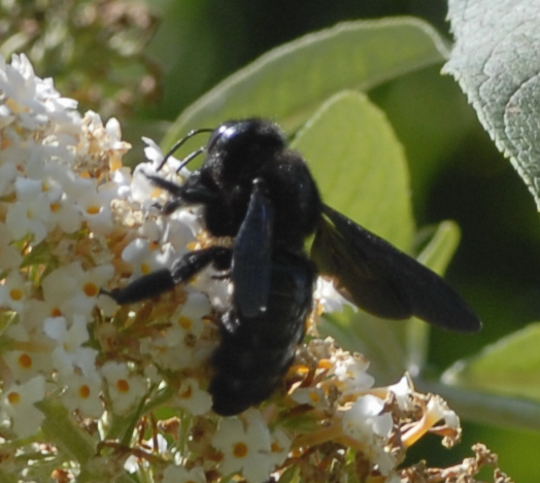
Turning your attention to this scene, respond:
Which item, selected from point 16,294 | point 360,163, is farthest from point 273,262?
point 360,163

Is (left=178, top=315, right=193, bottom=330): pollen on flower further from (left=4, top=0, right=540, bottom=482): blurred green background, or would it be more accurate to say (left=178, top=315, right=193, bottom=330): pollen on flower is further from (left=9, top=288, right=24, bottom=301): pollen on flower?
(left=4, top=0, right=540, bottom=482): blurred green background

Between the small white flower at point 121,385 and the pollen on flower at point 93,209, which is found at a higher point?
the pollen on flower at point 93,209

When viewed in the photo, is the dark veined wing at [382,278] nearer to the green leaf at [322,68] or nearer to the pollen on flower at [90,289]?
the pollen on flower at [90,289]

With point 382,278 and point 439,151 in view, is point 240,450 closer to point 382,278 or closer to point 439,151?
point 382,278

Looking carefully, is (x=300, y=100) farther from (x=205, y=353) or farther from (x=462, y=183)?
(x=462, y=183)

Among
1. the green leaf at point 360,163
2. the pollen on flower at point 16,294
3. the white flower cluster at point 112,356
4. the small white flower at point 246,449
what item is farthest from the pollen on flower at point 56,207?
the green leaf at point 360,163

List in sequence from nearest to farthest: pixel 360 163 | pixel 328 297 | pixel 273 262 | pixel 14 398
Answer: pixel 14 398 → pixel 273 262 → pixel 328 297 → pixel 360 163
